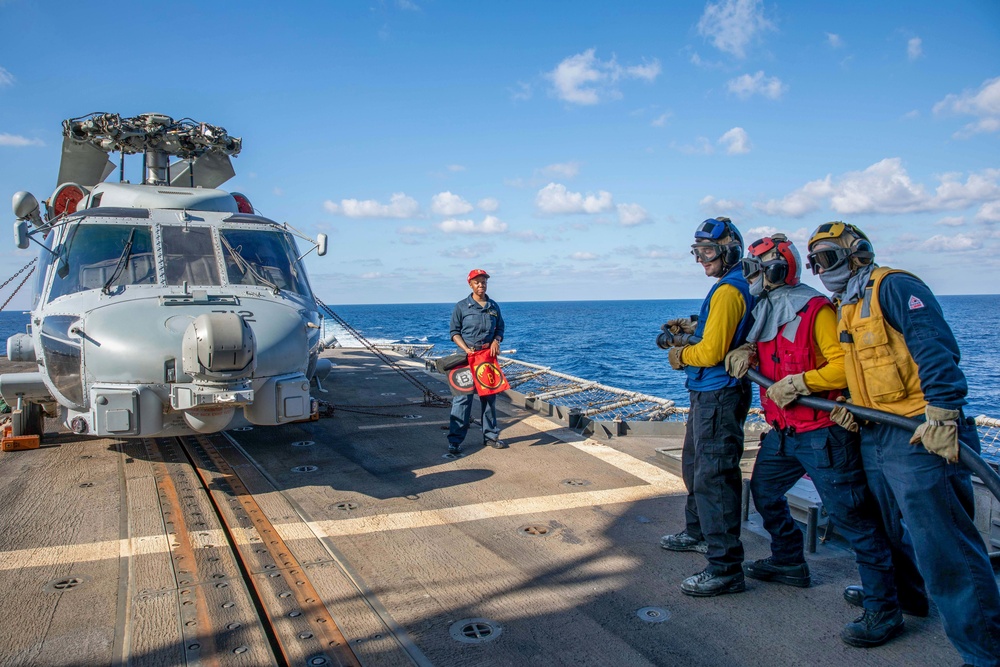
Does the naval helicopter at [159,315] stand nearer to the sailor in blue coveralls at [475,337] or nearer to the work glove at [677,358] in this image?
the sailor in blue coveralls at [475,337]

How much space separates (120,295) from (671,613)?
5463 millimetres

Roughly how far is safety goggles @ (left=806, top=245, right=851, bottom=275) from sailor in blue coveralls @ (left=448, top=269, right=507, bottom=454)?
13.3 ft

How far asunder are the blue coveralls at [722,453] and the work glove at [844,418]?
0.64m

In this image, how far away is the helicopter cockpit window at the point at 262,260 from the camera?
23.1 feet

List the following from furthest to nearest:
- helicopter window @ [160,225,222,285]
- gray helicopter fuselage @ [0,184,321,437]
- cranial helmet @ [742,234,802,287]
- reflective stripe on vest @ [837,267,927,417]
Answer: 1. helicopter window @ [160,225,222,285]
2. gray helicopter fuselage @ [0,184,321,437]
3. cranial helmet @ [742,234,802,287]
4. reflective stripe on vest @ [837,267,927,417]

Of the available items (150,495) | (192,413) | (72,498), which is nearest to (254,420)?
(192,413)

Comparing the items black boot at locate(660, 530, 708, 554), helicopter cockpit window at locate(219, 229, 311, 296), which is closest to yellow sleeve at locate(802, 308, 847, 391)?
black boot at locate(660, 530, 708, 554)

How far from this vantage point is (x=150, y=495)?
5762mm

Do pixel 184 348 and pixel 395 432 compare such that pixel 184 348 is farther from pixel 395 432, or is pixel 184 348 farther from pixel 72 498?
pixel 395 432

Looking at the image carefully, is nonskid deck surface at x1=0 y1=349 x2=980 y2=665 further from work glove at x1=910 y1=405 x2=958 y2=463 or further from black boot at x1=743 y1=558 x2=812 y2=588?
work glove at x1=910 y1=405 x2=958 y2=463

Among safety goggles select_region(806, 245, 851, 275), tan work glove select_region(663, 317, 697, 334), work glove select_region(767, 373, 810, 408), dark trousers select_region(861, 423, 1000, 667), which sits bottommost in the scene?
dark trousers select_region(861, 423, 1000, 667)

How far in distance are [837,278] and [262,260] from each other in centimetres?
587

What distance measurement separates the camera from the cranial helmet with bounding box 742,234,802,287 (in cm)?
378

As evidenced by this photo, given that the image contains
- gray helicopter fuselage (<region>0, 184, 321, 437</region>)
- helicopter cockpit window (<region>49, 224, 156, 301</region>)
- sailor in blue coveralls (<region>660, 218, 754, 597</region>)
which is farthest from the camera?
helicopter cockpit window (<region>49, 224, 156, 301</region>)
